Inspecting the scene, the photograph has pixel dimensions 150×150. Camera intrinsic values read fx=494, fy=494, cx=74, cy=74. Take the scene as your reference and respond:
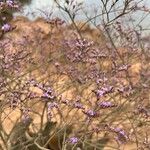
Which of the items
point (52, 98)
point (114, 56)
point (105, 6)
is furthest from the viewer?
point (114, 56)

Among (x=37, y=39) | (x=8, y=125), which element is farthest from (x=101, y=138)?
(x=37, y=39)

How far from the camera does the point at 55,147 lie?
1151 centimetres

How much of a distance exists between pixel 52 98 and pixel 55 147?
5.04 m

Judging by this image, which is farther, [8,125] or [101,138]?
[8,125]

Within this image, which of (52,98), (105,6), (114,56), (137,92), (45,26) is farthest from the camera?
(45,26)

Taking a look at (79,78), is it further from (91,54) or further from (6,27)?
(6,27)

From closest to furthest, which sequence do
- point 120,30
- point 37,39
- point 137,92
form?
point 137,92 → point 120,30 → point 37,39

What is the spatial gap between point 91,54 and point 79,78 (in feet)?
2.21

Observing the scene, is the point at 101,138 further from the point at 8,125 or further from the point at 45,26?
the point at 45,26

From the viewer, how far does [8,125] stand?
12.5 meters

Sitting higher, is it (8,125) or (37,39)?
(37,39)

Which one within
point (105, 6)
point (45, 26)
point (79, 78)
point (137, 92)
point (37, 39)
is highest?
point (45, 26)

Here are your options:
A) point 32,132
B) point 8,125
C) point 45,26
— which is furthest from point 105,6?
point 45,26

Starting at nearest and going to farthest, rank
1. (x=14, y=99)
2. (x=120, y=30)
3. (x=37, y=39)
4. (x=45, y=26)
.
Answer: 1. (x=14, y=99)
2. (x=120, y=30)
3. (x=37, y=39)
4. (x=45, y=26)
